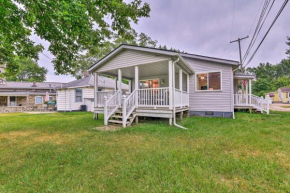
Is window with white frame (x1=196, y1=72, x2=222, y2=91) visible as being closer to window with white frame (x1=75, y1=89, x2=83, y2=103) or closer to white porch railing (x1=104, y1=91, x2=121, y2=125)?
white porch railing (x1=104, y1=91, x2=121, y2=125)

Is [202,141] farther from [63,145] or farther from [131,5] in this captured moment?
[131,5]

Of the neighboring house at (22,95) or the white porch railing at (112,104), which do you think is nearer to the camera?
the white porch railing at (112,104)

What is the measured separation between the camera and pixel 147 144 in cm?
374

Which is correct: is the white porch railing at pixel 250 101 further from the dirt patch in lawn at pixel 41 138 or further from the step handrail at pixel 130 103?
the dirt patch in lawn at pixel 41 138

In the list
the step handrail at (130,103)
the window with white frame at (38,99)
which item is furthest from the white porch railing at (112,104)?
the window with white frame at (38,99)

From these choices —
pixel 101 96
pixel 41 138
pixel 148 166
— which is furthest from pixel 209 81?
pixel 41 138

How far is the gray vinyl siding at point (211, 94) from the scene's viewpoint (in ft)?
26.9

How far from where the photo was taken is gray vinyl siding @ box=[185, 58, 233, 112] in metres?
8.21

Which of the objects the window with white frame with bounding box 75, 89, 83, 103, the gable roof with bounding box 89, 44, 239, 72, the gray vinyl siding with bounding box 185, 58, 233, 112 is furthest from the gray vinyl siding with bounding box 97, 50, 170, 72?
the window with white frame with bounding box 75, 89, 83, 103

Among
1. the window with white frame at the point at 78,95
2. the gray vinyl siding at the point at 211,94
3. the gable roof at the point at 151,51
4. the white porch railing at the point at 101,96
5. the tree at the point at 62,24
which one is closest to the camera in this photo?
the tree at the point at 62,24

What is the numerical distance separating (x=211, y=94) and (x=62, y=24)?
26.9 ft

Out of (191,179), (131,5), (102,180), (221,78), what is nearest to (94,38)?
(131,5)

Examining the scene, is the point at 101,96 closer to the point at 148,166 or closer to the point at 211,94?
the point at 148,166

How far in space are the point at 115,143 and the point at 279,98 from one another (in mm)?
41071
